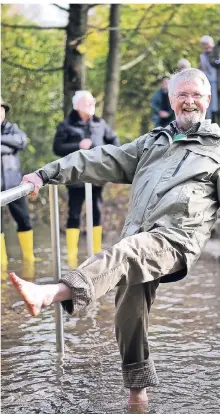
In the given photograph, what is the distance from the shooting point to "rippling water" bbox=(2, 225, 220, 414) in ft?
16.9

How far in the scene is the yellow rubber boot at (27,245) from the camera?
1027 centimetres

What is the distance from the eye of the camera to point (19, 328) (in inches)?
276

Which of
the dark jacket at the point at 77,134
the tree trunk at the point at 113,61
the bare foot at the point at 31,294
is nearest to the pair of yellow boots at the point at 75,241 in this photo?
the dark jacket at the point at 77,134

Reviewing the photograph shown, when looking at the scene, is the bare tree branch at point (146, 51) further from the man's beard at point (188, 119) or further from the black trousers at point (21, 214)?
the man's beard at point (188, 119)

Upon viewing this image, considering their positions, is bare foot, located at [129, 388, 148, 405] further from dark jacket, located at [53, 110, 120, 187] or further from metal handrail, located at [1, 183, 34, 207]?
dark jacket, located at [53, 110, 120, 187]

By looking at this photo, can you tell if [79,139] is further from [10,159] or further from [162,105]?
[162,105]

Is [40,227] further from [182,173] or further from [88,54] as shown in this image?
[182,173]

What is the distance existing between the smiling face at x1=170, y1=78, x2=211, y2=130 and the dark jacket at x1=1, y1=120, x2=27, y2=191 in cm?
533

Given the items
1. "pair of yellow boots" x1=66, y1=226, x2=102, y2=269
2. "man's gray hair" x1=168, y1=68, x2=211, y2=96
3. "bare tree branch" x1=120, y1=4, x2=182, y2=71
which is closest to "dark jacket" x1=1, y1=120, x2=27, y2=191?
"pair of yellow boots" x1=66, y1=226, x2=102, y2=269

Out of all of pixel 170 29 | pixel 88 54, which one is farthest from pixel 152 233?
pixel 170 29

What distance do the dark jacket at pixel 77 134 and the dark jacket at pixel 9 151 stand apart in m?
0.47

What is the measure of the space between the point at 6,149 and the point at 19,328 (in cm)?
339

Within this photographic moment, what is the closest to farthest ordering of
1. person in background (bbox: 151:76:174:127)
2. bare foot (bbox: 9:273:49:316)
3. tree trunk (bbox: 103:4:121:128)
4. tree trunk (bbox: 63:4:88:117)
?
bare foot (bbox: 9:273:49:316) < person in background (bbox: 151:76:174:127) < tree trunk (bbox: 63:4:88:117) < tree trunk (bbox: 103:4:121:128)

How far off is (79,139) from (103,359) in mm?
4588
